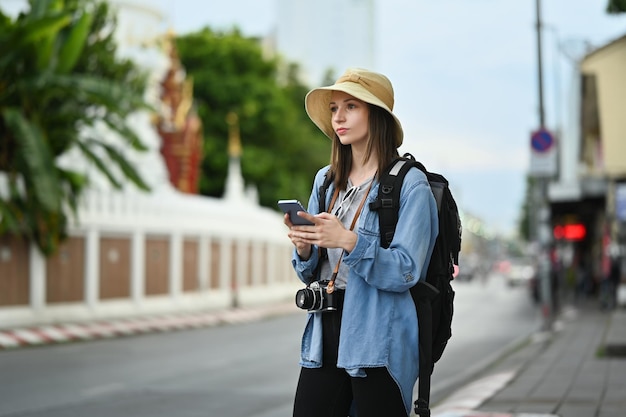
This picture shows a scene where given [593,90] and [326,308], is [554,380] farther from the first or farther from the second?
[593,90]

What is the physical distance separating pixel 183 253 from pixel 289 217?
1276 inches

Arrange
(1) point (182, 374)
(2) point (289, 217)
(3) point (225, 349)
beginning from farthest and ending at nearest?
(3) point (225, 349) < (1) point (182, 374) < (2) point (289, 217)

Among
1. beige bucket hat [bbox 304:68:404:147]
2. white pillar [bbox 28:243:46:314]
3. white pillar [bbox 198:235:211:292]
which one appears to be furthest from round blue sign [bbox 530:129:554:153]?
beige bucket hat [bbox 304:68:404:147]

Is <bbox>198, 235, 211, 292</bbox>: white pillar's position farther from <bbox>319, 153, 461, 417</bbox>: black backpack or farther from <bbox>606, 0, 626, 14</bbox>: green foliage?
<bbox>319, 153, 461, 417</bbox>: black backpack

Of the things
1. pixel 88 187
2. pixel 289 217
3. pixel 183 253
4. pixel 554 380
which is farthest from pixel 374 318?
pixel 183 253

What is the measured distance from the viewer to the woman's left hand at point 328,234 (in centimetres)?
388

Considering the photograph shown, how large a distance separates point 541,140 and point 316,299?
18769 mm

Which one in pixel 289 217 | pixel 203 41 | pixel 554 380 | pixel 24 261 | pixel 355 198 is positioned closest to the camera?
pixel 289 217

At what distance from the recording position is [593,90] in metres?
31.7

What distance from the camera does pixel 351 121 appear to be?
4.26 m

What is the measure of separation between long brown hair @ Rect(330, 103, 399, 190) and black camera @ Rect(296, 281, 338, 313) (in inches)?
17.1

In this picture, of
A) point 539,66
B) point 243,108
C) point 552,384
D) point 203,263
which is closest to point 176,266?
point 203,263

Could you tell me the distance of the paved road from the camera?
11375 mm

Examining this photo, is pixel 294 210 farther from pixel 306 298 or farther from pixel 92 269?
pixel 92 269
